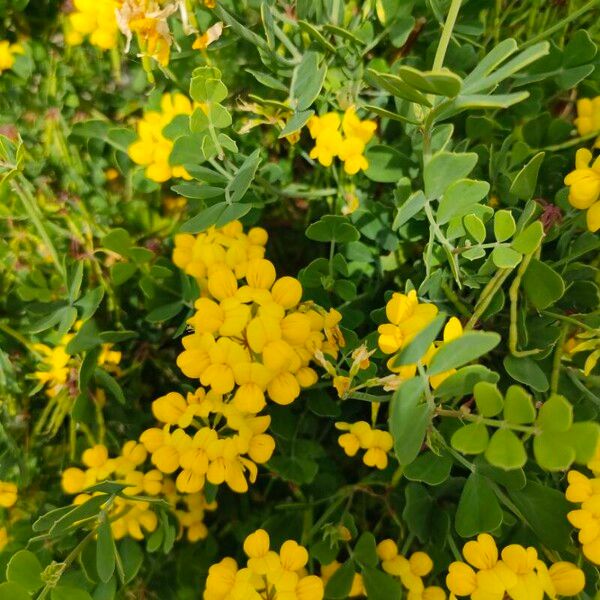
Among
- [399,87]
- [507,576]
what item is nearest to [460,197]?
[399,87]

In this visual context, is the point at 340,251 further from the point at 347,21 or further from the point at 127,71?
the point at 127,71

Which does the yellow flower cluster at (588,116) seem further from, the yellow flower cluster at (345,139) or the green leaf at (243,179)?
the green leaf at (243,179)

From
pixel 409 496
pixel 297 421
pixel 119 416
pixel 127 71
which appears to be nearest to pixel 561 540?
pixel 409 496

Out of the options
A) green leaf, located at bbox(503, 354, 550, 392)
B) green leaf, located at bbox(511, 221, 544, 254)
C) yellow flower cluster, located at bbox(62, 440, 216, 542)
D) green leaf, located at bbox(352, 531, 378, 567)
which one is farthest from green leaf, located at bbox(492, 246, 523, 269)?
yellow flower cluster, located at bbox(62, 440, 216, 542)

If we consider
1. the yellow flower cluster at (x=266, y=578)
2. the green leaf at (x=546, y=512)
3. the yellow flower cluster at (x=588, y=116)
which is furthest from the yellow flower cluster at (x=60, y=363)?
the yellow flower cluster at (x=588, y=116)

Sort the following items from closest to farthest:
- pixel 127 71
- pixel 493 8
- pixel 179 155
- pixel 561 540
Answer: pixel 561 540 < pixel 179 155 < pixel 493 8 < pixel 127 71

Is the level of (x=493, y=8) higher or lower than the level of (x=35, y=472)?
higher

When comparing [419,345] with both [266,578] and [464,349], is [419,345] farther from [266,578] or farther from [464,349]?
[266,578]

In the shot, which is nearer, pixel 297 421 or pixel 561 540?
pixel 561 540
